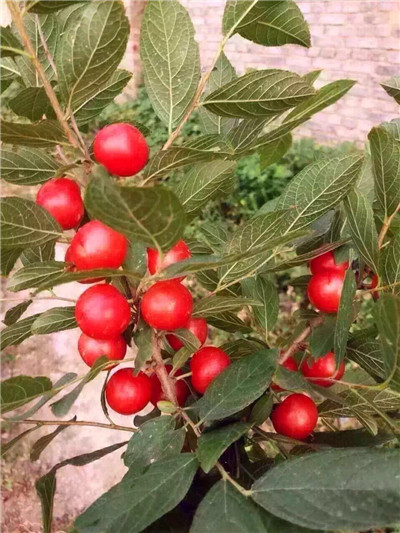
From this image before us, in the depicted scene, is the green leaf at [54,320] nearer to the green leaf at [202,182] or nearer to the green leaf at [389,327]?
the green leaf at [202,182]

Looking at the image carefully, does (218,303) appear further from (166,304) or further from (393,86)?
(393,86)

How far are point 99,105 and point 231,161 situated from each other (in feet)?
0.47

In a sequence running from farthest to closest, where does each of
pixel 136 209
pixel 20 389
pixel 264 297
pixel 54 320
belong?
pixel 264 297 → pixel 54 320 → pixel 20 389 → pixel 136 209

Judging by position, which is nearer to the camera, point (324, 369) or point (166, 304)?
point (166, 304)

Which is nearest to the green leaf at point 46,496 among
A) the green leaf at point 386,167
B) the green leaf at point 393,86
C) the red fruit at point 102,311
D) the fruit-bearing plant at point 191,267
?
the fruit-bearing plant at point 191,267

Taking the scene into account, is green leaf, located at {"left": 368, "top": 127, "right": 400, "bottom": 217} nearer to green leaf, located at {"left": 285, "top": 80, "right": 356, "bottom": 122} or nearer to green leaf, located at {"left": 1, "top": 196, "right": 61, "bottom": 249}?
green leaf, located at {"left": 285, "top": 80, "right": 356, "bottom": 122}

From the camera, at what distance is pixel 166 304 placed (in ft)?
1.67

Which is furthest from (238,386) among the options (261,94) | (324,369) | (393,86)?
(393,86)

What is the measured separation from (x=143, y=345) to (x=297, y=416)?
20cm

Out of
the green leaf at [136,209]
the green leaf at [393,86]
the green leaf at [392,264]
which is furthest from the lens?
the green leaf at [393,86]

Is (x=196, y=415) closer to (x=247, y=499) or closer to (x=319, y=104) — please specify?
(x=247, y=499)

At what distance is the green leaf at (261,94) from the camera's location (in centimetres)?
55

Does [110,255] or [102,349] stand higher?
[110,255]

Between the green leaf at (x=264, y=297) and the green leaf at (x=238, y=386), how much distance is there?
15 cm
